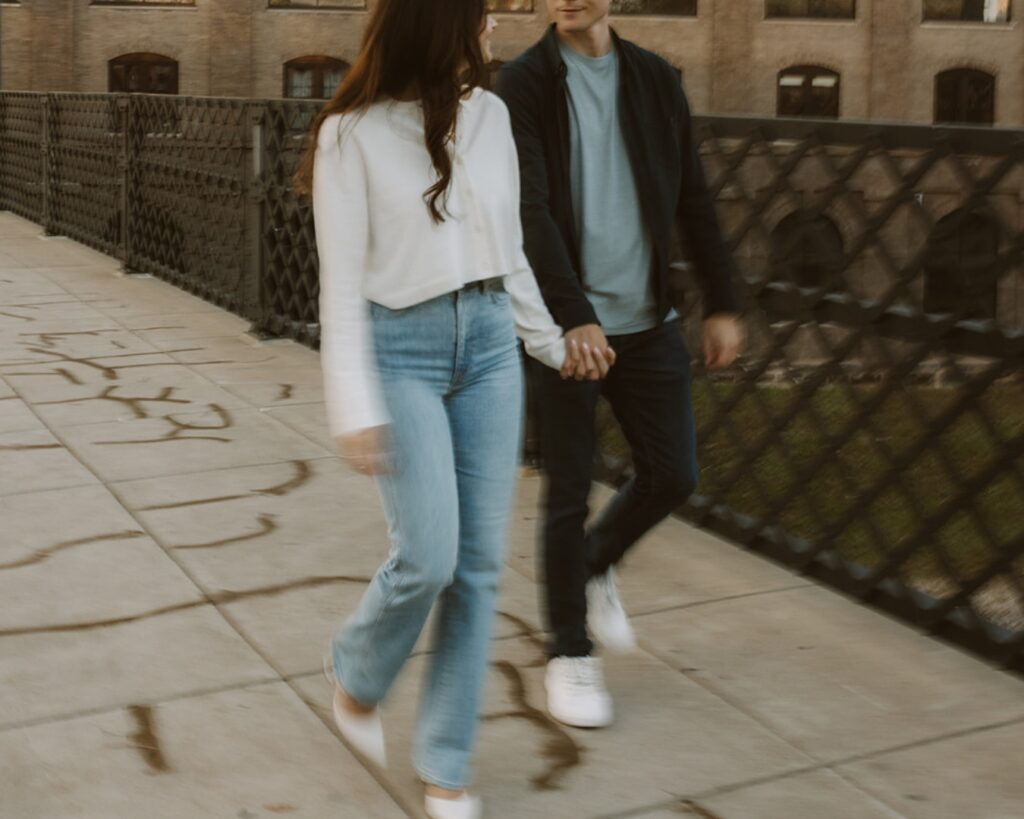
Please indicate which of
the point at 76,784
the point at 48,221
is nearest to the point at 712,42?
the point at 48,221

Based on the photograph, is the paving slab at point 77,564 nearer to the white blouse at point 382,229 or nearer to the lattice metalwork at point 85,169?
the white blouse at point 382,229

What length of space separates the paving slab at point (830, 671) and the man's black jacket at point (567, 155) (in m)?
1.02

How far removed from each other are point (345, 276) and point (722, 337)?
1.27m

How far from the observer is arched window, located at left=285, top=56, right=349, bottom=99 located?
3444cm

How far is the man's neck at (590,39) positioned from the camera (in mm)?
3279

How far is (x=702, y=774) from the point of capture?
3242 millimetres

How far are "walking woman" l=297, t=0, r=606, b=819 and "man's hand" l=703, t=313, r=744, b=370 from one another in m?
0.89

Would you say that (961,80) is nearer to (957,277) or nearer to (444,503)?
(957,277)

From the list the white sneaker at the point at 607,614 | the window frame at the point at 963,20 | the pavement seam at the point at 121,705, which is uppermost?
the window frame at the point at 963,20

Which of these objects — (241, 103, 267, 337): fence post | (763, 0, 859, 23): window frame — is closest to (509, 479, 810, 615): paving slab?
(241, 103, 267, 337): fence post

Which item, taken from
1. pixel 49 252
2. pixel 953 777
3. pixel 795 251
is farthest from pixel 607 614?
pixel 49 252

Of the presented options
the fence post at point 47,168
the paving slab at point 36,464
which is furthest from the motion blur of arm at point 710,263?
the fence post at point 47,168

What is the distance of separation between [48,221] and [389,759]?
1352cm

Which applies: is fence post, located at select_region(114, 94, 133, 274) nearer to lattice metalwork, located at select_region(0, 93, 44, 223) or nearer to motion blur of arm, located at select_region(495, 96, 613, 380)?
lattice metalwork, located at select_region(0, 93, 44, 223)
